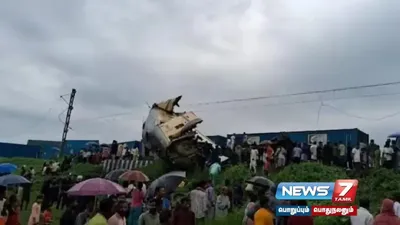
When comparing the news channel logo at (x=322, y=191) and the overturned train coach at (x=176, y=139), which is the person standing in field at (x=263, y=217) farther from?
the overturned train coach at (x=176, y=139)

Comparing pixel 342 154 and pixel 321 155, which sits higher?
pixel 342 154

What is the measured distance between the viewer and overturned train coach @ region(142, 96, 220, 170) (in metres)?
28.1

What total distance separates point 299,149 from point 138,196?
10.5 meters

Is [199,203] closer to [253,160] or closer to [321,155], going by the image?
[253,160]

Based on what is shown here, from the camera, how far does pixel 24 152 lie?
5597 centimetres

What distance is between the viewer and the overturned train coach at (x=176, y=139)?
28.1m

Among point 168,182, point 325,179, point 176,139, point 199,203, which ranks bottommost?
point 199,203

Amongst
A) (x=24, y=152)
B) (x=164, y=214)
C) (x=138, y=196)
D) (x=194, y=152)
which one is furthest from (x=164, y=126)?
(x=24, y=152)

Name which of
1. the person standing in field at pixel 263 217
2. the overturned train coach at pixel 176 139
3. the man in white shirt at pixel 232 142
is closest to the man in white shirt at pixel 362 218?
the person standing in field at pixel 263 217

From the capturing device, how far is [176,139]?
28.1 meters

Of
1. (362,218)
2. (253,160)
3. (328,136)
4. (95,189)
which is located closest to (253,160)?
(253,160)

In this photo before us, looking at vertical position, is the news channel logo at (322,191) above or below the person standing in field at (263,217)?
above

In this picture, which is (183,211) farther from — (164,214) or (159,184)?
(159,184)

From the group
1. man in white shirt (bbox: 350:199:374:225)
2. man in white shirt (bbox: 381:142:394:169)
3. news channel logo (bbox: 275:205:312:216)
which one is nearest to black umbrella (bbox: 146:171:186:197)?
man in white shirt (bbox: 381:142:394:169)
